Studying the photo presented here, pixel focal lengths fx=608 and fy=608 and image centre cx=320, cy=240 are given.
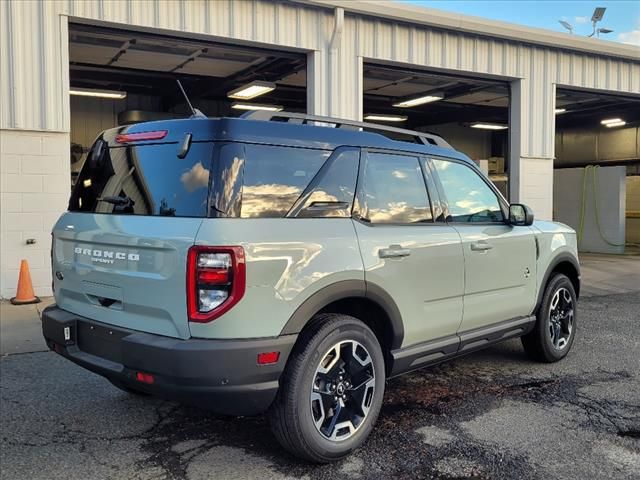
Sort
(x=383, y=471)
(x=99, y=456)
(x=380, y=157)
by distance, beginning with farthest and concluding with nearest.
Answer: (x=380, y=157)
(x=99, y=456)
(x=383, y=471)

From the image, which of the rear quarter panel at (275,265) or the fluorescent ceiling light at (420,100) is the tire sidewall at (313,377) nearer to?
the rear quarter panel at (275,265)

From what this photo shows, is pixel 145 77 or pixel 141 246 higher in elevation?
pixel 145 77

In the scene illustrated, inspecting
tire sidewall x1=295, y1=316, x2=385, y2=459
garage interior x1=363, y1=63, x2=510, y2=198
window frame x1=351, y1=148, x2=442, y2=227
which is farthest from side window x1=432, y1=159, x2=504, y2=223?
garage interior x1=363, y1=63, x2=510, y2=198

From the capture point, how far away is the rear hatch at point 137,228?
3.15m

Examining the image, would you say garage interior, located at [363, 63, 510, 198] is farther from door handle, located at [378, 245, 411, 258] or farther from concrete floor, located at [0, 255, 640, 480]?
door handle, located at [378, 245, 411, 258]

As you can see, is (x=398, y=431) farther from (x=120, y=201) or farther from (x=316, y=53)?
(x=316, y=53)

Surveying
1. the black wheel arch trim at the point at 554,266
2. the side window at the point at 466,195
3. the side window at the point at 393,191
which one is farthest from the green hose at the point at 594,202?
the side window at the point at 393,191

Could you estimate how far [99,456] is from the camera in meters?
3.65

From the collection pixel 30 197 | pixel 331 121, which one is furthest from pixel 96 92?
pixel 331 121

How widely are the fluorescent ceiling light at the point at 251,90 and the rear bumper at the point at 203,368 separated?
36.4 ft

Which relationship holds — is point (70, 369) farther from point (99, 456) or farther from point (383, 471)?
point (383, 471)

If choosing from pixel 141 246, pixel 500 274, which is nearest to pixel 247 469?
pixel 141 246

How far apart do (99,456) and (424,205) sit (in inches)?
104

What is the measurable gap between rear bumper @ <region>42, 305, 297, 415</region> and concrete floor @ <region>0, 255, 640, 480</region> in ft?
1.80
